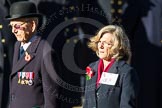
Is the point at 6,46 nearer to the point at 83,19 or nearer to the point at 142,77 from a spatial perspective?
the point at 83,19

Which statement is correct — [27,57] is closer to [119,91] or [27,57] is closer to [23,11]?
[23,11]

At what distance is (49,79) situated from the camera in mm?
2967

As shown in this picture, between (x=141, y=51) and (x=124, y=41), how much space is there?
1.16 m

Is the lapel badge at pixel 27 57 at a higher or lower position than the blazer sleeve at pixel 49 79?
higher

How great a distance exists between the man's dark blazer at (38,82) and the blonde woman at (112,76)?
0.24 meters

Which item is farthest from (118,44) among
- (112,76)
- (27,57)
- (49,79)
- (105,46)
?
(27,57)

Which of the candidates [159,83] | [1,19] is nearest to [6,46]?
[1,19]

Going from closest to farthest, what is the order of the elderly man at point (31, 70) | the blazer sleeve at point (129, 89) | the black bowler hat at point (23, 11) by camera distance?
the blazer sleeve at point (129, 89), the elderly man at point (31, 70), the black bowler hat at point (23, 11)

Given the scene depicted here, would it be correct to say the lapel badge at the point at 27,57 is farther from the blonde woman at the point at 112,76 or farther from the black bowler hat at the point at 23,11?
the blonde woman at the point at 112,76

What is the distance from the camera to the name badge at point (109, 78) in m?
2.93

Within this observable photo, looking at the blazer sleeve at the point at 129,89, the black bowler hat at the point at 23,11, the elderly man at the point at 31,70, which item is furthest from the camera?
the black bowler hat at the point at 23,11

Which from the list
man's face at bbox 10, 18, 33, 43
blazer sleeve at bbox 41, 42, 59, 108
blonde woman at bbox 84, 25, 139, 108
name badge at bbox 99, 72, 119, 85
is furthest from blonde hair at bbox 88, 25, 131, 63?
man's face at bbox 10, 18, 33, 43

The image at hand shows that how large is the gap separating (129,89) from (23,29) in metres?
0.73

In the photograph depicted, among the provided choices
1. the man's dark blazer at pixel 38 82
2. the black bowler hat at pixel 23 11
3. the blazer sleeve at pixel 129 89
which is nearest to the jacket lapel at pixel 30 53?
the man's dark blazer at pixel 38 82
